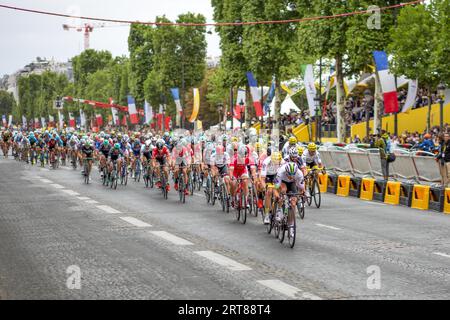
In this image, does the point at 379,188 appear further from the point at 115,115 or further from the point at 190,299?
the point at 115,115

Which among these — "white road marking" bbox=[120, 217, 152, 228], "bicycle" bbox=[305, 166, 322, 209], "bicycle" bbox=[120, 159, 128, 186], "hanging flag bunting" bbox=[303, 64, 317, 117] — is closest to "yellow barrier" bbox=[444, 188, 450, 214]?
"bicycle" bbox=[305, 166, 322, 209]

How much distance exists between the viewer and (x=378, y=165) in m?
30.4

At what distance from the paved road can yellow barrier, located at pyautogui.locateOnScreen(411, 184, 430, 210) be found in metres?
1.13

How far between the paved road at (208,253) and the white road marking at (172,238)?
0.10 feet

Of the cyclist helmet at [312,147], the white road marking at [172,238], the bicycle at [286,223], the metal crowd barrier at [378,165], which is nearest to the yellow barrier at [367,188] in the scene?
the metal crowd barrier at [378,165]

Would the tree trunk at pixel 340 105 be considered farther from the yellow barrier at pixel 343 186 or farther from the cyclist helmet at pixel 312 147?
the cyclist helmet at pixel 312 147

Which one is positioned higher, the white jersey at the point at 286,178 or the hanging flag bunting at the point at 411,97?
the hanging flag bunting at the point at 411,97

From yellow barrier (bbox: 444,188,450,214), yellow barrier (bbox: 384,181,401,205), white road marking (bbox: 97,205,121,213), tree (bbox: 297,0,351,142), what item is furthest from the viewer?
tree (bbox: 297,0,351,142)

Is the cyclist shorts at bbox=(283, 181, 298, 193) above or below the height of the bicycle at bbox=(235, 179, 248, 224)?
above

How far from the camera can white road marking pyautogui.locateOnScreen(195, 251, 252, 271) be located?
12.6 m

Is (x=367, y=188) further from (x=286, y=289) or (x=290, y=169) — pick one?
(x=286, y=289)

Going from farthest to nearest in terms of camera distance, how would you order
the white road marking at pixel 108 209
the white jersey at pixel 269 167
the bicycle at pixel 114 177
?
1. the bicycle at pixel 114 177
2. the white road marking at pixel 108 209
3. the white jersey at pixel 269 167

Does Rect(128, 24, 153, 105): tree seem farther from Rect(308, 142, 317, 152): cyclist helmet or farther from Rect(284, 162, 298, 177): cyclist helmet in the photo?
Rect(284, 162, 298, 177): cyclist helmet

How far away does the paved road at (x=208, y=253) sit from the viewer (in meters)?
10.8
